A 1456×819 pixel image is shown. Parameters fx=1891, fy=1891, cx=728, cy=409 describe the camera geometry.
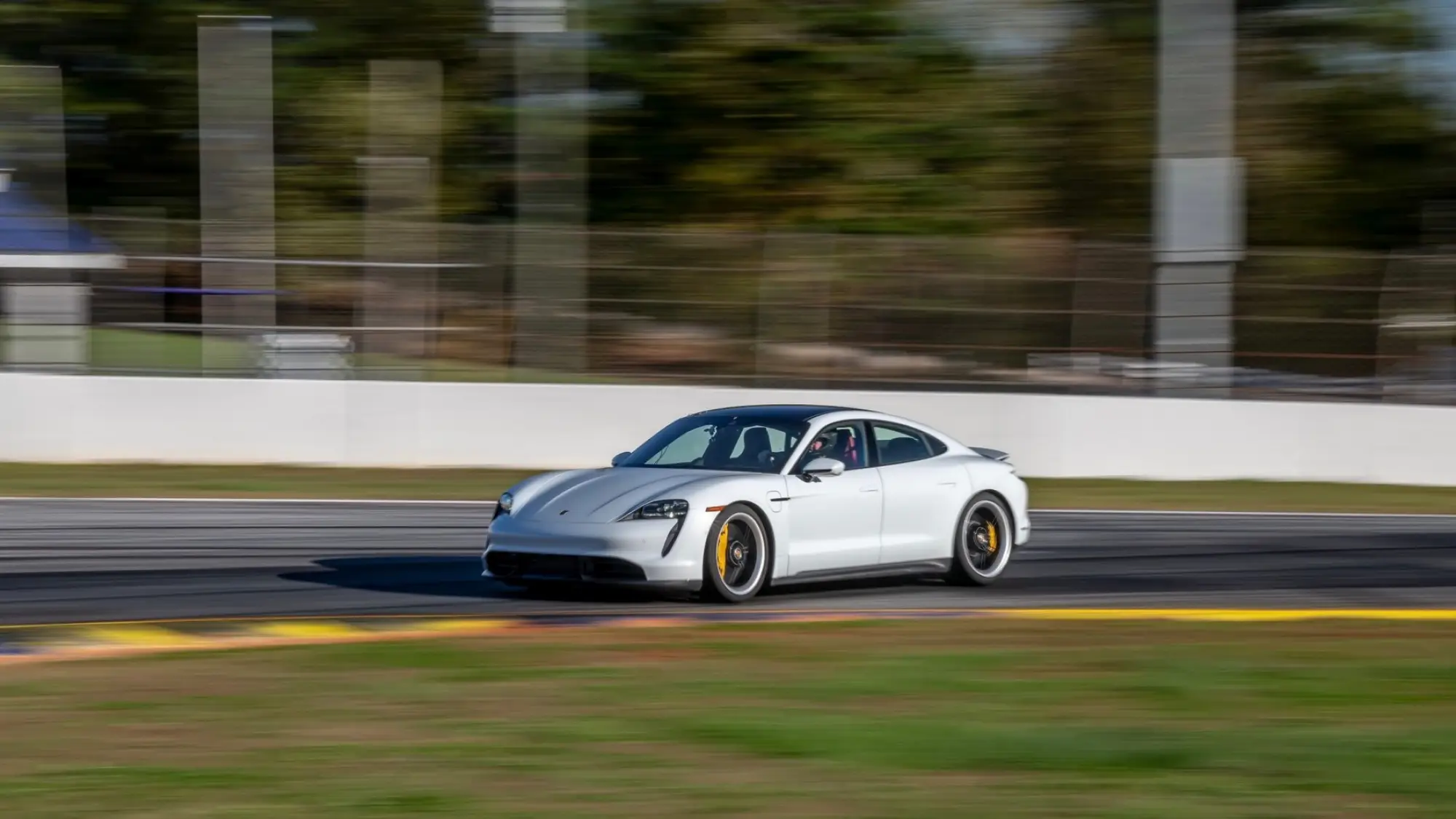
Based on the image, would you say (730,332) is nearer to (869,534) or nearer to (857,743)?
(869,534)

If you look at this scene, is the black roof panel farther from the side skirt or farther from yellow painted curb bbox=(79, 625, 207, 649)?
yellow painted curb bbox=(79, 625, 207, 649)

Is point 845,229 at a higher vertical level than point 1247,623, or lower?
higher

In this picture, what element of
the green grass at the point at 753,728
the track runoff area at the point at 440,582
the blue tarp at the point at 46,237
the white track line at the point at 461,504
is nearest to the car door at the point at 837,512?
the track runoff area at the point at 440,582

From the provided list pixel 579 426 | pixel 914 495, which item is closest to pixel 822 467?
→ pixel 914 495

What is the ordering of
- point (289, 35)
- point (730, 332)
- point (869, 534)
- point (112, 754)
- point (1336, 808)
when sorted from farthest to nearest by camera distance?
point (289, 35) < point (730, 332) < point (869, 534) < point (112, 754) < point (1336, 808)

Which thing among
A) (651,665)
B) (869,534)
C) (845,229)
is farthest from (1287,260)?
(651,665)

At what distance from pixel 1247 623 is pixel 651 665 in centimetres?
359

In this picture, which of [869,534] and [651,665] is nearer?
[651,665]

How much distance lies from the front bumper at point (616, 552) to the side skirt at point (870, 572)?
0.75 m

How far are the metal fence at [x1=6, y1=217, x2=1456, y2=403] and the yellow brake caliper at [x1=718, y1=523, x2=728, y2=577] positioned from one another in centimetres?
1099

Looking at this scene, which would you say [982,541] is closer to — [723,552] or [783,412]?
[783,412]

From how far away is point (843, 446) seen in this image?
11188mm

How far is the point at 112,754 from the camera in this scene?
250 inches

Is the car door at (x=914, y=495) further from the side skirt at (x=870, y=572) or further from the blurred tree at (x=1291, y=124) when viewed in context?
the blurred tree at (x=1291, y=124)
